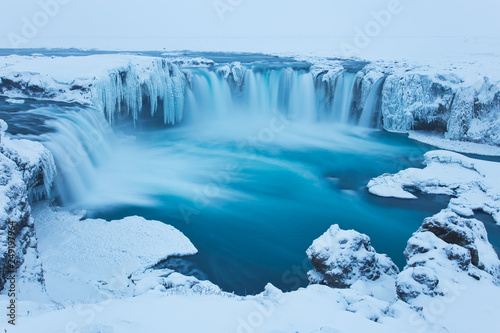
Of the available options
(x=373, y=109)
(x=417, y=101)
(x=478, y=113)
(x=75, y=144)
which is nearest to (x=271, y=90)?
(x=373, y=109)

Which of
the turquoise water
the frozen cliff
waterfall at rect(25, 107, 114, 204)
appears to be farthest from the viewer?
the frozen cliff

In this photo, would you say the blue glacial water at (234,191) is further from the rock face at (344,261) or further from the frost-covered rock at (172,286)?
the frost-covered rock at (172,286)

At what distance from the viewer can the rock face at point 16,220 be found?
198 inches

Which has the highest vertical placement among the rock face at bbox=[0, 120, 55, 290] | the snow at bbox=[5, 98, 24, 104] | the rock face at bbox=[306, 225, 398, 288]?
the snow at bbox=[5, 98, 24, 104]

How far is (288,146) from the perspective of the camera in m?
17.2

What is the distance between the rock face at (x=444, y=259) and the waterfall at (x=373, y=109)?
1386 centimetres

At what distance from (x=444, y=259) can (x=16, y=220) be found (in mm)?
7016

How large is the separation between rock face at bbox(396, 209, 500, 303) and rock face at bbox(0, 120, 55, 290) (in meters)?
5.71

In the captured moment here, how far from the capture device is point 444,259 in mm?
5609

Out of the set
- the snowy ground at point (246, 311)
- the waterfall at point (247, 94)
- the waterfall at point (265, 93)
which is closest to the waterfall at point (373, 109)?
the waterfall at point (247, 94)

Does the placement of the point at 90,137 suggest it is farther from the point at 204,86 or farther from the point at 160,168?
the point at 204,86

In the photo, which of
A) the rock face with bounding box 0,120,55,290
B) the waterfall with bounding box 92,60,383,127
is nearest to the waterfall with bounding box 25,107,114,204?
the rock face with bounding box 0,120,55,290

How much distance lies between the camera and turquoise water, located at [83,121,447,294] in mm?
8648

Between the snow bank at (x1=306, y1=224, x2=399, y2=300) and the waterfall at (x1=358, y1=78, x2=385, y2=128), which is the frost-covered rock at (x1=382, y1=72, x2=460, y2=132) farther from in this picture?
the snow bank at (x1=306, y1=224, x2=399, y2=300)
